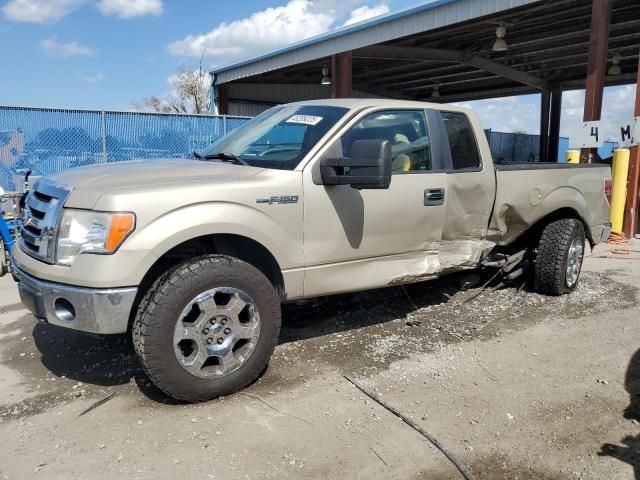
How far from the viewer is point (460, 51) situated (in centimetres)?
1867

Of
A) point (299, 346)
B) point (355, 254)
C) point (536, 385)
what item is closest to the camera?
point (536, 385)

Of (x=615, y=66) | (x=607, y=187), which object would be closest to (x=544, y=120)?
(x=615, y=66)

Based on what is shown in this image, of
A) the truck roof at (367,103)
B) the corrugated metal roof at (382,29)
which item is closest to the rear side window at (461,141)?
the truck roof at (367,103)

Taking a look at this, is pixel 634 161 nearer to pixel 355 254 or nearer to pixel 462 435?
pixel 355 254

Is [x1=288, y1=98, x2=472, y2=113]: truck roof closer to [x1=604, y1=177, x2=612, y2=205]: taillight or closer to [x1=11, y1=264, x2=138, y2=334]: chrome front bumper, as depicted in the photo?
[x1=11, y1=264, x2=138, y2=334]: chrome front bumper

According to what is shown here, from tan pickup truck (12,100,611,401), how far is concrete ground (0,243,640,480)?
1.31 feet

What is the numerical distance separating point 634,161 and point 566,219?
486cm

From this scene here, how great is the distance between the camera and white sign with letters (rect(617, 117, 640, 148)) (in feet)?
30.1

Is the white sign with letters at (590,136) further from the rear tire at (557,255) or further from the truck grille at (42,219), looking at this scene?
the truck grille at (42,219)

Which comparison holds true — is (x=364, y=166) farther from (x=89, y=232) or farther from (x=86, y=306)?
(x=86, y=306)

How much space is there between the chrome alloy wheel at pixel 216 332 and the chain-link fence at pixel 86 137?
28.9 feet

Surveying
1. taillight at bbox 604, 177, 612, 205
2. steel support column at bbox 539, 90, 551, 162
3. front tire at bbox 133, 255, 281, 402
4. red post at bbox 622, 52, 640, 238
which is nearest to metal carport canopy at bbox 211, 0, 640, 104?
steel support column at bbox 539, 90, 551, 162

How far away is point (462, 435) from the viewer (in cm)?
298

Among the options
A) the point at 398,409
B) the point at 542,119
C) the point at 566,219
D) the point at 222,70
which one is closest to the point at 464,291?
the point at 566,219
